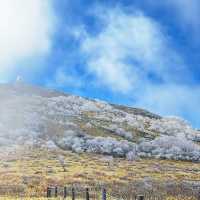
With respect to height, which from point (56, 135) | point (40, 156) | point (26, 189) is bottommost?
point (26, 189)

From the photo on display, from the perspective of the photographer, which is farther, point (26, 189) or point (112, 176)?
point (112, 176)

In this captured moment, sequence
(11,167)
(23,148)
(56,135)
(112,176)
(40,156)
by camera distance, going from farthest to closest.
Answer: (56,135) < (23,148) < (40,156) < (11,167) < (112,176)

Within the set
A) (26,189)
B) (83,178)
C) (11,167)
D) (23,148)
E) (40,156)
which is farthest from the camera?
(23,148)

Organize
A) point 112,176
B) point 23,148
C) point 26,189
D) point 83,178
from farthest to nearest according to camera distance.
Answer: point 23,148, point 112,176, point 83,178, point 26,189

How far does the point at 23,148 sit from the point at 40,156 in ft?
73.5

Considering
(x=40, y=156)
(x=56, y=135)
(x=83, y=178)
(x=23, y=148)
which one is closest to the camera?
(x=83, y=178)

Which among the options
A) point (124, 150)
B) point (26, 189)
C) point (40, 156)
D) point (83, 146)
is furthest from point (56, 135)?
point (26, 189)

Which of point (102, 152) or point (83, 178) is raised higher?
point (102, 152)

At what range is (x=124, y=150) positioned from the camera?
190m

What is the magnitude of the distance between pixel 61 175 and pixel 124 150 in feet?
315

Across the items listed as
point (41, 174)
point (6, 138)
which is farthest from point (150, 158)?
point (41, 174)

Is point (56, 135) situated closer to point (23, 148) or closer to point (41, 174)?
point (23, 148)

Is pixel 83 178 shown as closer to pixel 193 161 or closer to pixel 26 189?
pixel 26 189

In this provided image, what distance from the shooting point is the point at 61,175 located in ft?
316
